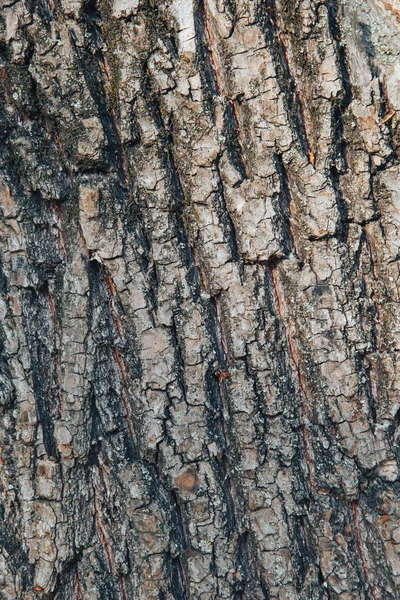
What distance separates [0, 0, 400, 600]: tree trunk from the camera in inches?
69.6

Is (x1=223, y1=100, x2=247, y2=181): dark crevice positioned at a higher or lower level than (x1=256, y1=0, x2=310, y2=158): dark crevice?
lower

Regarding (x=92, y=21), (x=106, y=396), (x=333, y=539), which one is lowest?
(x=333, y=539)

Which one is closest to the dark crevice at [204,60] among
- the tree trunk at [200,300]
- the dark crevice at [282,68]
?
the tree trunk at [200,300]

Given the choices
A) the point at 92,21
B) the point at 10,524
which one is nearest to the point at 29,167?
the point at 92,21

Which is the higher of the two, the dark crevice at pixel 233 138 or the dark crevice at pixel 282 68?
the dark crevice at pixel 282 68

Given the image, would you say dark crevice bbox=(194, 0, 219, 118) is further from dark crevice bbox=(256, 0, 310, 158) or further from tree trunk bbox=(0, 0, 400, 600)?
dark crevice bbox=(256, 0, 310, 158)

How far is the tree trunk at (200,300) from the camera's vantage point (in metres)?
1.77

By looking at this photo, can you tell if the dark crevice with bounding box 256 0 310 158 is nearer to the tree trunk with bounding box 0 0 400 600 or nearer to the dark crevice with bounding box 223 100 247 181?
the tree trunk with bounding box 0 0 400 600

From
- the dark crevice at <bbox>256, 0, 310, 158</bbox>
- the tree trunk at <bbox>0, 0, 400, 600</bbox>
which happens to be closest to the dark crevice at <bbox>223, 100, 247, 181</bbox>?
the tree trunk at <bbox>0, 0, 400, 600</bbox>

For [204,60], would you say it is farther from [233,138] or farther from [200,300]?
[200,300]

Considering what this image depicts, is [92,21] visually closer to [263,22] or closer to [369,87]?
[263,22]

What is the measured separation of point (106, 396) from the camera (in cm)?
186

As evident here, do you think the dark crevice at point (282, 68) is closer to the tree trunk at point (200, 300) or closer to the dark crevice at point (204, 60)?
the tree trunk at point (200, 300)

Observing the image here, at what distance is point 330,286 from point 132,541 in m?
1.04
